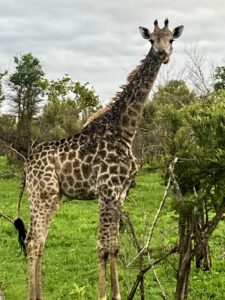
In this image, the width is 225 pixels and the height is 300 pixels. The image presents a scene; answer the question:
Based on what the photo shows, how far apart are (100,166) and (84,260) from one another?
291cm

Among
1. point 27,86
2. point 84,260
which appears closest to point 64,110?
point 27,86

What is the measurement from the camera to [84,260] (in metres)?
8.88

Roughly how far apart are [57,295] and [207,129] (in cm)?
346

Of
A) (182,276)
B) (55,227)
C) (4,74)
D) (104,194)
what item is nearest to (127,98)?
(104,194)

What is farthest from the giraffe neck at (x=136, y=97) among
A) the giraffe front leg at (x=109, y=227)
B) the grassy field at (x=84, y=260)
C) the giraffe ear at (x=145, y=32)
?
the grassy field at (x=84, y=260)

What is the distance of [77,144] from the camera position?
6.63 m

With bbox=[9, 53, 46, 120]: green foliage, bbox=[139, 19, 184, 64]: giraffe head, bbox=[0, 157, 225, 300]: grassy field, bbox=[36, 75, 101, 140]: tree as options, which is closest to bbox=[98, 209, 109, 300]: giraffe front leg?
bbox=[0, 157, 225, 300]: grassy field

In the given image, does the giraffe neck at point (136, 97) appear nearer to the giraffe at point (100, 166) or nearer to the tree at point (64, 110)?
the giraffe at point (100, 166)

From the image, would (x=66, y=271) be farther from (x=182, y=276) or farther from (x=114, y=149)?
(x=182, y=276)

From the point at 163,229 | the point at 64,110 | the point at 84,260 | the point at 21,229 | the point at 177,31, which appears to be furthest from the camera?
the point at 64,110

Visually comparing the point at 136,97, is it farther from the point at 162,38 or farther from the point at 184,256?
the point at 184,256

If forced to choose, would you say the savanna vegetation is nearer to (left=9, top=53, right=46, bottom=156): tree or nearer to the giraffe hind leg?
the giraffe hind leg

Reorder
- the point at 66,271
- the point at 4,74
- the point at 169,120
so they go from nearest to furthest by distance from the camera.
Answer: the point at 169,120, the point at 66,271, the point at 4,74

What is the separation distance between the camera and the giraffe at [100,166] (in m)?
6.27
